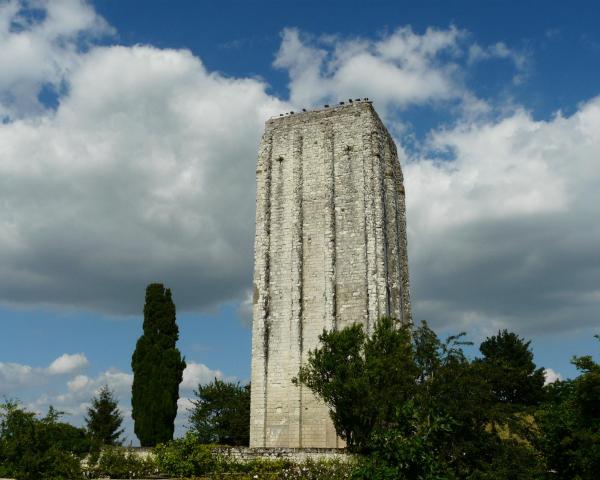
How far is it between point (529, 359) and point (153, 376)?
2966 centimetres

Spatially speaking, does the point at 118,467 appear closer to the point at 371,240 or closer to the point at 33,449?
the point at 33,449

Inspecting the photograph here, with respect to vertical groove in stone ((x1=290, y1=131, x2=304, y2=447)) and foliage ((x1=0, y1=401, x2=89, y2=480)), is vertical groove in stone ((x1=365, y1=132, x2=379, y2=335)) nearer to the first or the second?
vertical groove in stone ((x1=290, y1=131, x2=304, y2=447))

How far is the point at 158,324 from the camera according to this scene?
3572 centimetres

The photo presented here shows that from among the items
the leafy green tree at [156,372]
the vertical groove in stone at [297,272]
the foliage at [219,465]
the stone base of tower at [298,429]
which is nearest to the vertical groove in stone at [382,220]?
the vertical groove in stone at [297,272]

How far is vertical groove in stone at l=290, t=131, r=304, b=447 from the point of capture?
33.6 metres

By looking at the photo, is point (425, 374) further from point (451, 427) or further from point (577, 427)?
point (577, 427)

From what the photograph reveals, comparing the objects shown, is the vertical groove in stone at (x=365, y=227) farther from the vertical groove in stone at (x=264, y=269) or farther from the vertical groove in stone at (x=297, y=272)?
the vertical groove in stone at (x=264, y=269)

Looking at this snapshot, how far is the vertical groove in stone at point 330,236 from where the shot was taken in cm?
3409

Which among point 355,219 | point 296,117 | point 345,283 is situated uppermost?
point 296,117

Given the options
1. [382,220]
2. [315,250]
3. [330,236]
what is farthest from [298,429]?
[382,220]

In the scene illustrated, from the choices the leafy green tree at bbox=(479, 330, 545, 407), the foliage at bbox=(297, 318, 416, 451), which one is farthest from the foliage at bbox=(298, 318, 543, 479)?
the leafy green tree at bbox=(479, 330, 545, 407)

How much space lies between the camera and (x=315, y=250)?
35625 millimetres

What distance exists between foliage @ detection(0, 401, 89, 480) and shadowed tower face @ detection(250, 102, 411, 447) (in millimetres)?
15317

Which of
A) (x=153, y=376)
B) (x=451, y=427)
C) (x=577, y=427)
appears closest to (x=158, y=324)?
(x=153, y=376)
